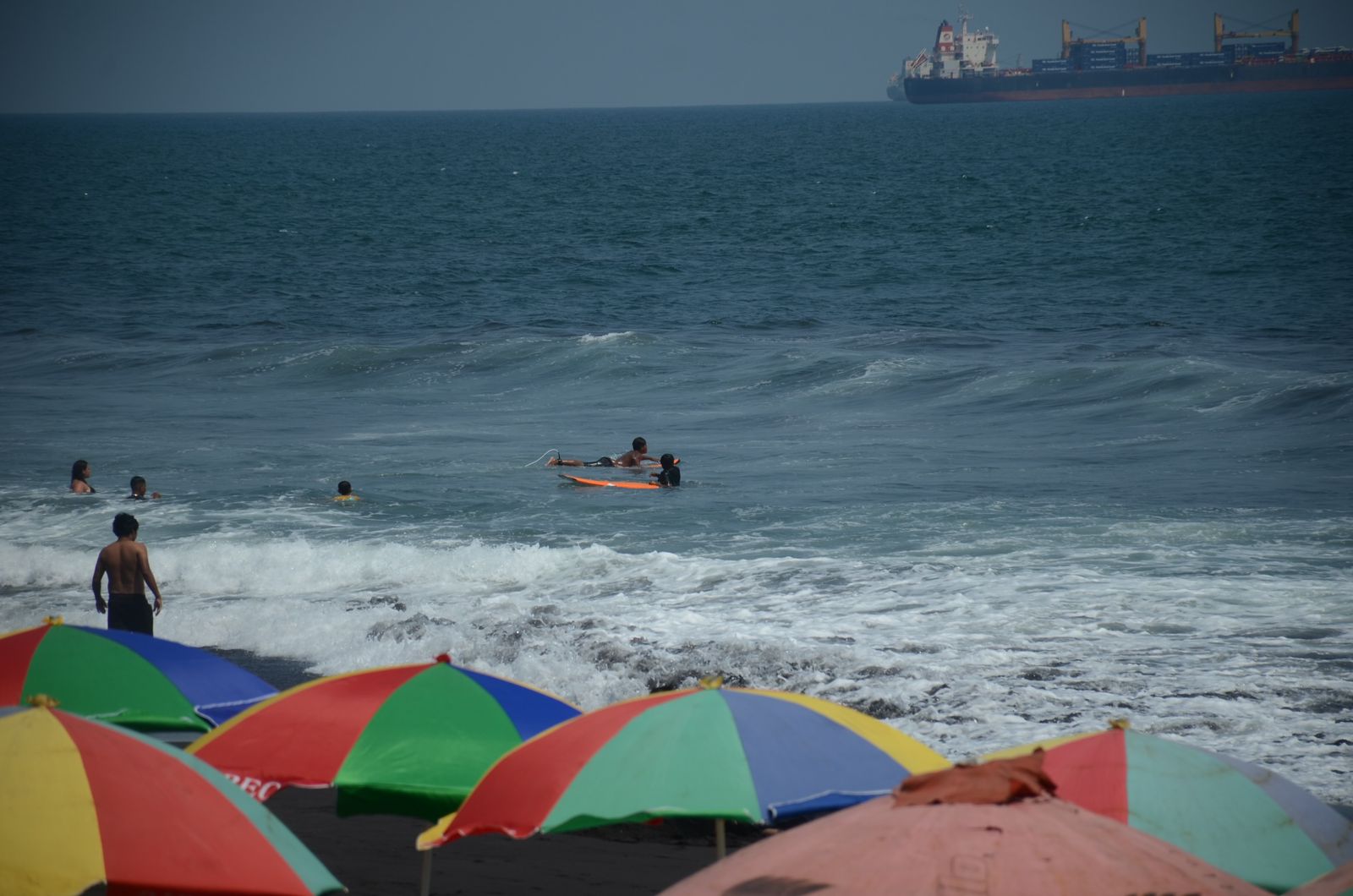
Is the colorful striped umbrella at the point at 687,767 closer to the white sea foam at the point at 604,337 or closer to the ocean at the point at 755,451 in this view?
the ocean at the point at 755,451

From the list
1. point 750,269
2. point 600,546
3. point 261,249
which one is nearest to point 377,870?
point 600,546

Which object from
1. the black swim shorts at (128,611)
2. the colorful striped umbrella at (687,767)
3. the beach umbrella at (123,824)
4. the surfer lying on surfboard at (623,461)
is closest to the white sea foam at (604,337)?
the surfer lying on surfboard at (623,461)

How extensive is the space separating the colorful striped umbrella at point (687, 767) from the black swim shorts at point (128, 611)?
517 centimetres

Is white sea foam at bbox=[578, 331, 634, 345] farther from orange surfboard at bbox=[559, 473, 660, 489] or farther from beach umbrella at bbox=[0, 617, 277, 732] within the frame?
beach umbrella at bbox=[0, 617, 277, 732]

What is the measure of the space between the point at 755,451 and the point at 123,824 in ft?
59.5

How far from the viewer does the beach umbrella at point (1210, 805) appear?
5.16m

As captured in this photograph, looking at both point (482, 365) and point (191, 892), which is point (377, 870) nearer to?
point (191, 892)

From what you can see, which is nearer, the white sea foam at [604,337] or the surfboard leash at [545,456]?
the surfboard leash at [545,456]

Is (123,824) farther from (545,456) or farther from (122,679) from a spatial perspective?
(545,456)

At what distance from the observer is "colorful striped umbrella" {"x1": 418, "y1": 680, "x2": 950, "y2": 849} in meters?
5.37

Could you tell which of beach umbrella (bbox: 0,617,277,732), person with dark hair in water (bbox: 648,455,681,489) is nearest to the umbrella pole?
beach umbrella (bbox: 0,617,277,732)

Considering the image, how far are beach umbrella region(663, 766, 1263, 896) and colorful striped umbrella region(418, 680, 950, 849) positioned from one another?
140 cm

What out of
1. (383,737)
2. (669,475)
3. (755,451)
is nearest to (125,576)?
(383,737)

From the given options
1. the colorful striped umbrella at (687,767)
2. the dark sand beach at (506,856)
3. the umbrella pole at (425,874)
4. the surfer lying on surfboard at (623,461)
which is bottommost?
the surfer lying on surfboard at (623,461)
